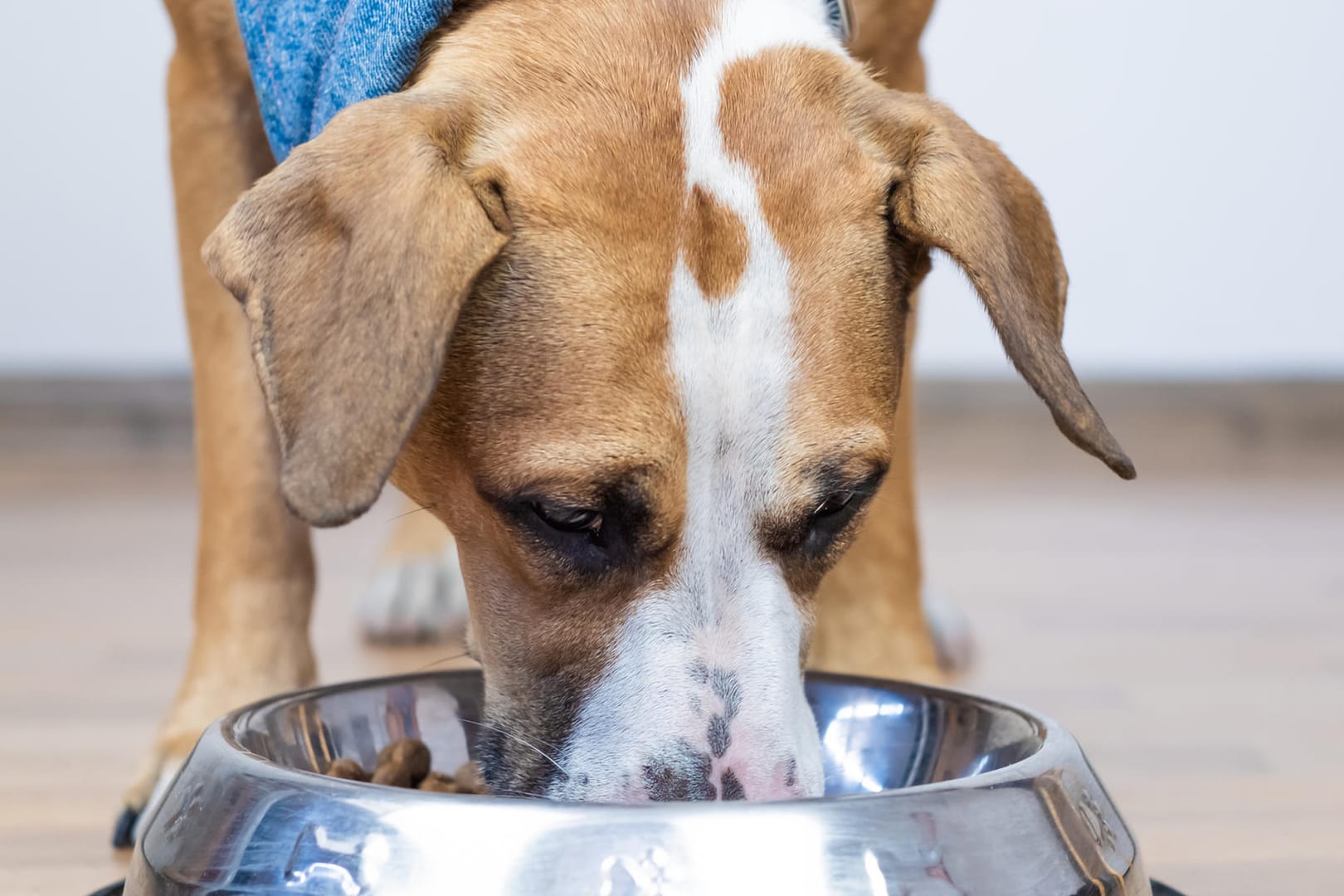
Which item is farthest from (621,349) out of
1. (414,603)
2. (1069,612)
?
(1069,612)

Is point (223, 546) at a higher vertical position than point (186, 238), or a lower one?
lower

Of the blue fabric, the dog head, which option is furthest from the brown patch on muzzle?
the blue fabric

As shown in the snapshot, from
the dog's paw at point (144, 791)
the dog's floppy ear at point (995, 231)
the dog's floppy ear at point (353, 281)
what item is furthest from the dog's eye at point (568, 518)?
the dog's paw at point (144, 791)

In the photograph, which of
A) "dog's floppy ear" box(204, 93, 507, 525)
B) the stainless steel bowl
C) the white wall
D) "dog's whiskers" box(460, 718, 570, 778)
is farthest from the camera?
the white wall

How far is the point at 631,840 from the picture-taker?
114 centimetres

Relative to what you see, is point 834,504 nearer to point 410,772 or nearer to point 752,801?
point 752,801

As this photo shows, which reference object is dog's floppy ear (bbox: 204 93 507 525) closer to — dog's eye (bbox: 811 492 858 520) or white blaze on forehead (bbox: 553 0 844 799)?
white blaze on forehead (bbox: 553 0 844 799)

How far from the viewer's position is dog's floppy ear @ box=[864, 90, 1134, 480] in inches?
60.2

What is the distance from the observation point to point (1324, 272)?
545cm

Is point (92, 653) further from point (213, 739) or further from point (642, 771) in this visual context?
point (642, 771)

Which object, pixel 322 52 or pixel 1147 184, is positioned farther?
pixel 1147 184

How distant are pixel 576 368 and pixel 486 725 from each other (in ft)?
1.27

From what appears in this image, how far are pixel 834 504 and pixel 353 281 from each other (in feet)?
1.55

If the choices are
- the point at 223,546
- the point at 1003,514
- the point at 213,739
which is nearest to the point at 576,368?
the point at 213,739
